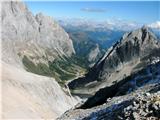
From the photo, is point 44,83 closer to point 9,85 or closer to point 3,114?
point 9,85

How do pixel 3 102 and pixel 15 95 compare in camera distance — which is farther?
pixel 15 95

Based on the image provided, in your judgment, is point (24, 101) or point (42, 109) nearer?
point (24, 101)

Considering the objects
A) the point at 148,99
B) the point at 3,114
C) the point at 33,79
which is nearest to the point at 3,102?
the point at 3,114

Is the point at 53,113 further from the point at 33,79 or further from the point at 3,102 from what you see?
the point at 3,102

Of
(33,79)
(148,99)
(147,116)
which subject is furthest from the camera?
(33,79)

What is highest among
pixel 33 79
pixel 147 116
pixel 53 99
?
pixel 147 116

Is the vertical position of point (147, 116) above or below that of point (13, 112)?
above

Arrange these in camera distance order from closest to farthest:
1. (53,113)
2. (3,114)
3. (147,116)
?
(147,116), (3,114), (53,113)

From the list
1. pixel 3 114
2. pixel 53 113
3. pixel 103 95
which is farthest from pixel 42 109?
pixel 3 114

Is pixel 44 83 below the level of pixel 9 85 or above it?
below
